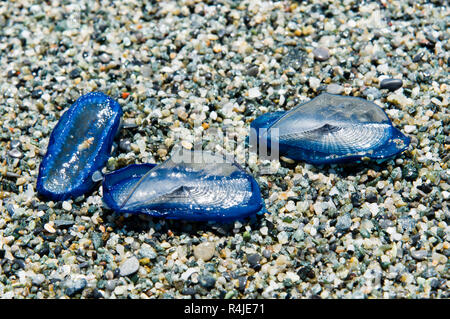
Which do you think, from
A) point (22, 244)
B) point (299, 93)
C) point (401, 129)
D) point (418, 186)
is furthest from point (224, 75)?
point (22, 244)

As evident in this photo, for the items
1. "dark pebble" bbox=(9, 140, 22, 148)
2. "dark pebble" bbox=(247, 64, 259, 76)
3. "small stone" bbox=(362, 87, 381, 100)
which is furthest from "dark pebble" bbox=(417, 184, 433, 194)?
"dark pebble" bbox=(9, 140, 22, 148)

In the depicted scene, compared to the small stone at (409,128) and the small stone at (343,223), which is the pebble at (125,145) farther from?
the small stone at (409,128)

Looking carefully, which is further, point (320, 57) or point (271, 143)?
point (320, 57)

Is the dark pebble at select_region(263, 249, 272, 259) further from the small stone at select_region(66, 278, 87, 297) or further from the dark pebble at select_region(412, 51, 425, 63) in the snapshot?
the dark pebble at select_region(412, 51, 425, 63)

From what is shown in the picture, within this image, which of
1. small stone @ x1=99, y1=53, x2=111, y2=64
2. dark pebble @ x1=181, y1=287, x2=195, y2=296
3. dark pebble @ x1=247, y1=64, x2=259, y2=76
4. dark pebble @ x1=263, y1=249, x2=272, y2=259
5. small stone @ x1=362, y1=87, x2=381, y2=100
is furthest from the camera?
small stone @ x1=99, y1=53, x2=111, y2=64

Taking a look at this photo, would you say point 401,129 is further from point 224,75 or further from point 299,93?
point 224,75

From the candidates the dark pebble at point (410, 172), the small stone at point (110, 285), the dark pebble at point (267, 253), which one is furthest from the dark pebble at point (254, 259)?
the dark pebble at point (410, 172)
